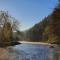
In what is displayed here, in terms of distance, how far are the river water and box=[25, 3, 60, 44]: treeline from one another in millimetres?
109

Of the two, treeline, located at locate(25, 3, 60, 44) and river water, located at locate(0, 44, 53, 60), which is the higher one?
treeline, located at locate(25, 3, 60, 44)

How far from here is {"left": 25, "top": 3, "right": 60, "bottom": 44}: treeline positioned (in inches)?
80.0

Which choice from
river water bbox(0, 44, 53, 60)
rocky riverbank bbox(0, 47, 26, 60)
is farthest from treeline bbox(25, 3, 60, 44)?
rocky riverbank bbox(0, 47, 26, 60)

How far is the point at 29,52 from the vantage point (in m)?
2.25

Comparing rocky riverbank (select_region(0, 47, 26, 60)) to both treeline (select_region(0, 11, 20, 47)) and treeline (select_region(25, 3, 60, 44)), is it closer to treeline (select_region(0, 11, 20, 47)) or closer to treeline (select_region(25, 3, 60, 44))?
treeline (select_region(0, 11, 20, 47))

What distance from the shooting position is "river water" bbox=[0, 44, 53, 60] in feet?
7.23

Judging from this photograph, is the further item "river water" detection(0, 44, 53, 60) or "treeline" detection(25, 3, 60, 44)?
"river water" detection(0, 44, 53, 60)

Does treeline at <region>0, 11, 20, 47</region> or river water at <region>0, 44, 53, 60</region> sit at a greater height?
treeline at <region>0, 11, 20, 47</region>

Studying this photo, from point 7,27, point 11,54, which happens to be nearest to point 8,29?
point 7,27

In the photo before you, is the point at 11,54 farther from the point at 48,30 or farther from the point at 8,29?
the point at 48,30

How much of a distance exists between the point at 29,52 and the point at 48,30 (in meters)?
0.38

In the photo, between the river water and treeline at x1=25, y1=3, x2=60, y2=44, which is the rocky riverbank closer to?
the river water

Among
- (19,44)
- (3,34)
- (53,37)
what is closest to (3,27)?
(3,34)

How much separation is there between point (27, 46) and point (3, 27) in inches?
15.4
